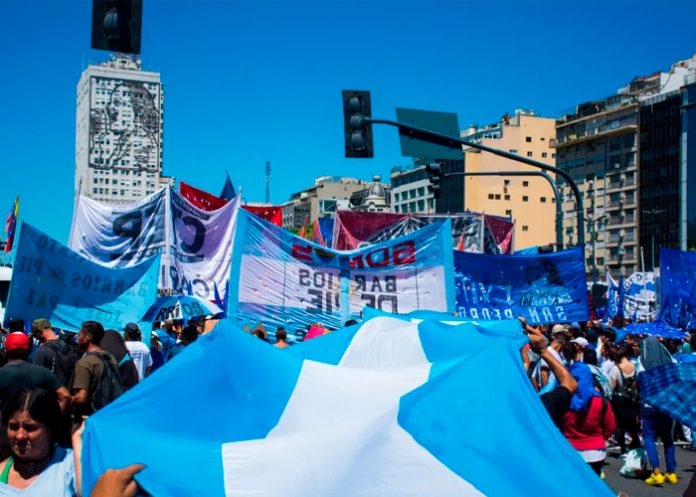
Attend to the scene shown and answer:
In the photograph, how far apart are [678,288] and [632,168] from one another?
79.8 meters

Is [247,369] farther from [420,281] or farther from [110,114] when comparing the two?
[110,114]

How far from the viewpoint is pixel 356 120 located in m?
13.1

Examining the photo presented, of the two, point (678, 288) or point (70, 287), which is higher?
point (70, 287)

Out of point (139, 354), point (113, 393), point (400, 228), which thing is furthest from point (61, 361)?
point (400, 228)

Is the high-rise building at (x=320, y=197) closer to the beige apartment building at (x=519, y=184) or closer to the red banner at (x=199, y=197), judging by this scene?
the beige apartment building at (x=519, y=184)

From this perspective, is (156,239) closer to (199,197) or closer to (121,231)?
(121,231)

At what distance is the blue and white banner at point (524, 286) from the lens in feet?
45.7

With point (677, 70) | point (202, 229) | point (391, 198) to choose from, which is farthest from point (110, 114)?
point (202, 229)

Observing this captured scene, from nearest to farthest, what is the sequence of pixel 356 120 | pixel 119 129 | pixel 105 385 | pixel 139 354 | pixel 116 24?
pixel 105 385 → pixel 116 24 → pixel 139 354 → pixel 356 120 → pixel 119 129

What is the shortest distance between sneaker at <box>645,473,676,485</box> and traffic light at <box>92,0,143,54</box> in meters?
7.05

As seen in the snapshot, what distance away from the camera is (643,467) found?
995 cm

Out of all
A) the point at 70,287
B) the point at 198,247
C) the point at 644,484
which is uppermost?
the point at 198,247

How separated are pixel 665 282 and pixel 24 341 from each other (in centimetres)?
1305

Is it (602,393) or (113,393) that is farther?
(602,393)
